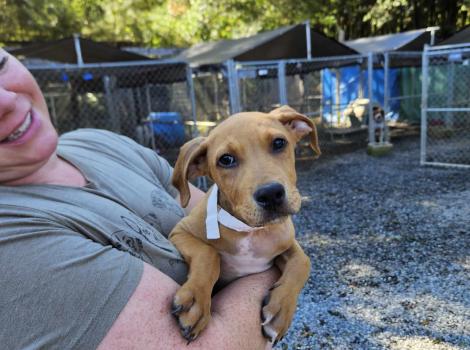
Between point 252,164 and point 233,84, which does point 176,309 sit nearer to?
point 252,164

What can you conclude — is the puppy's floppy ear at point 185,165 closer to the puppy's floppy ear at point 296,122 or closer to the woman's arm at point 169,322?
the puppy's floppy ear at point 296,122

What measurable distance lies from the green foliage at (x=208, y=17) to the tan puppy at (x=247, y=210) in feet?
51.6

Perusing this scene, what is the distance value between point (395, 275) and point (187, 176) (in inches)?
134

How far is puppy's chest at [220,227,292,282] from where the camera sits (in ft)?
6.63

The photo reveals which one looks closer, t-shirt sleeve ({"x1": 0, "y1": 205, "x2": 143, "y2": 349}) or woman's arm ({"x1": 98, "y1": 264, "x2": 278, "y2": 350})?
t-shirt sleeve ({"x1": 0, "y1": 205, "x2": 143, "y2": 349})

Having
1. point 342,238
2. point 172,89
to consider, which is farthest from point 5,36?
point 342,238

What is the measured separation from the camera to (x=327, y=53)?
11516 mm

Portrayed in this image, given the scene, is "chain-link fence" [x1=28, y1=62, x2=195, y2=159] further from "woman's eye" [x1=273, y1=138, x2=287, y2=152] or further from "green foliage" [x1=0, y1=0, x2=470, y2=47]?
"woman's eye" [x1=273, y1=138, x2=287, y2=152]

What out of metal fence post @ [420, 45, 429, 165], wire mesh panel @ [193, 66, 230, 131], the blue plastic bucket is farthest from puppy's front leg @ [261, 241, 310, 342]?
wire mesh panel @ [193, 66, 230, 131]

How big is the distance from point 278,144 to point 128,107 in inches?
435

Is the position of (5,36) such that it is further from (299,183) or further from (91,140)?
(91,140)

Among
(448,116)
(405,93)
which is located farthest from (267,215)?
(405,93)

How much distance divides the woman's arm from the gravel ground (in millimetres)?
2285

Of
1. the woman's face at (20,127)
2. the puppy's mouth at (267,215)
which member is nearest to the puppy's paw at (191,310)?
the puppy's mouth at (267,215)
